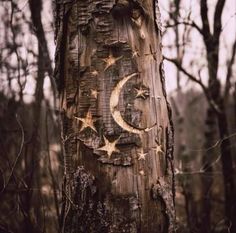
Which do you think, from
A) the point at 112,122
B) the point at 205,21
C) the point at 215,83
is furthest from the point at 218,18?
the point at 112,122

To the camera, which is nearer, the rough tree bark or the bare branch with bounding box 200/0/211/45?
the rough tree bark

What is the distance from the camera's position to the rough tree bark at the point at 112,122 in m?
1.52

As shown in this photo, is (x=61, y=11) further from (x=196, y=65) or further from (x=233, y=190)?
(x=196, y=65)

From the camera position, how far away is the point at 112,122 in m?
1.52

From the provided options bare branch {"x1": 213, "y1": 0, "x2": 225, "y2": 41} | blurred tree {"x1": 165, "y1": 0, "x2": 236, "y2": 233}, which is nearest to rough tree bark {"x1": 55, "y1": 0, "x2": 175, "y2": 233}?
blurred tree {"x1": 165, "y1": 0, "x2": 236, "y2": 233}

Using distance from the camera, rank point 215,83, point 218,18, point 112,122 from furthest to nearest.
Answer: point 215,83 < point 218,18 < point 112,122

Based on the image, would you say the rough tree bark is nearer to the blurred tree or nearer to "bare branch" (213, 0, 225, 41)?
the blurred tree

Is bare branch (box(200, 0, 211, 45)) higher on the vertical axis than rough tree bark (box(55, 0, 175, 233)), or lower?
higher

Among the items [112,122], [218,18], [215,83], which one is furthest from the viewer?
[215,83]

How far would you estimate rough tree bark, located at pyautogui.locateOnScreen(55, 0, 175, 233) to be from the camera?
1516mm

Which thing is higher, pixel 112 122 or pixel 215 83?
pixel 215 83

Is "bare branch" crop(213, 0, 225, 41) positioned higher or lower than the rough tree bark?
higher

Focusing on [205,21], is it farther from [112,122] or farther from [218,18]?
[112,122]

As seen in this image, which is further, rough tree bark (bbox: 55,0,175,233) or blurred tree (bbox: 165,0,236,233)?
blurred tree (bbox: 165,0,236,233)
